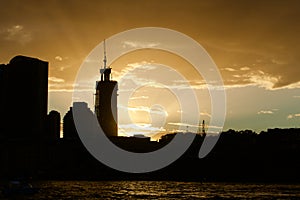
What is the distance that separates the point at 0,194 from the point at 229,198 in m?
72.3

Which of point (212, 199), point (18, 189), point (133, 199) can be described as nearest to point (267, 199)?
point (212, 199)

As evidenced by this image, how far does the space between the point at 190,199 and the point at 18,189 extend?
179 feet

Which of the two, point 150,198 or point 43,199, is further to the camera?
point 150,198

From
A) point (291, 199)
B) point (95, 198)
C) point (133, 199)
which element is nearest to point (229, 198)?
point (291, 199)

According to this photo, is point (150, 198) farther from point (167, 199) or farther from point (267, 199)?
point (267, 199)

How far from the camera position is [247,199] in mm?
142500

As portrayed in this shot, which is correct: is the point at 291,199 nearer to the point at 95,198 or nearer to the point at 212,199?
the point at 212,199

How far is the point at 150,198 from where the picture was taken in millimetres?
147750

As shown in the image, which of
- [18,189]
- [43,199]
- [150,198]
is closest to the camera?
[43,199]

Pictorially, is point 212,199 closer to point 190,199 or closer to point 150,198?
point 190,199

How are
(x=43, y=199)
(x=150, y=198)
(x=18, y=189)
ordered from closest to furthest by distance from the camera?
(x=43, y=199) → (x=150, y=198) → (x=18, y=189)

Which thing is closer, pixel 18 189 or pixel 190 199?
pixel 190 199

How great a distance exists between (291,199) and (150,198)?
4014 centimetres

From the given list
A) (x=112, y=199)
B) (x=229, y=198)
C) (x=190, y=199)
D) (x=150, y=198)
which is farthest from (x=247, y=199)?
(x=112, y=199)
